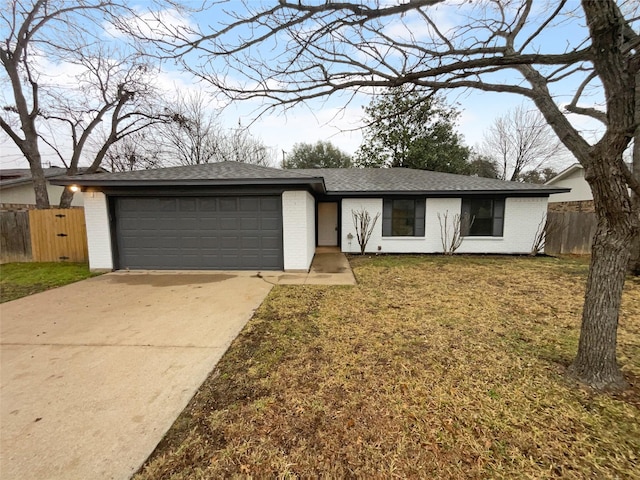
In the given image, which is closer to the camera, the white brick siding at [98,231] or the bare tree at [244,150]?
the white brick siding at [98,231]

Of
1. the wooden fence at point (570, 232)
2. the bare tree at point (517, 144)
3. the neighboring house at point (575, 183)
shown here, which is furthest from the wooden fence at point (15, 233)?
the bare tree at point (517, 144)

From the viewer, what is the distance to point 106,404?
245 centimetres

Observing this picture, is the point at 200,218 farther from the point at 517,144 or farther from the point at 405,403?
the point at 517,144

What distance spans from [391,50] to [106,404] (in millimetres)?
4509

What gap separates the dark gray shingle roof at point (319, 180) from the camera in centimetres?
705

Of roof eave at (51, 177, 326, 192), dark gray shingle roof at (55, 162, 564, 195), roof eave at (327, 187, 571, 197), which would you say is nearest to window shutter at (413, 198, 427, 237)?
roof eave at (327, 187, 571, 197)

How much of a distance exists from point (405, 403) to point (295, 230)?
547 cm

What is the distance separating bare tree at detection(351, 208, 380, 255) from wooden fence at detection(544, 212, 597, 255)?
6496 mm

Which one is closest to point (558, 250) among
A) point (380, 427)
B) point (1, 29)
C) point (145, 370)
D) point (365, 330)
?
point (365, 330)

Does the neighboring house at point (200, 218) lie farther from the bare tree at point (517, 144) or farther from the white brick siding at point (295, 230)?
the bare tree at point (517, 144)

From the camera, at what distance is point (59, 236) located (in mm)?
9125

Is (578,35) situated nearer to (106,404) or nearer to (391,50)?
(391,50)

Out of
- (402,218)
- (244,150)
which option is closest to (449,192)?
(402,218)

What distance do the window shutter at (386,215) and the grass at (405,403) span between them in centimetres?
600
